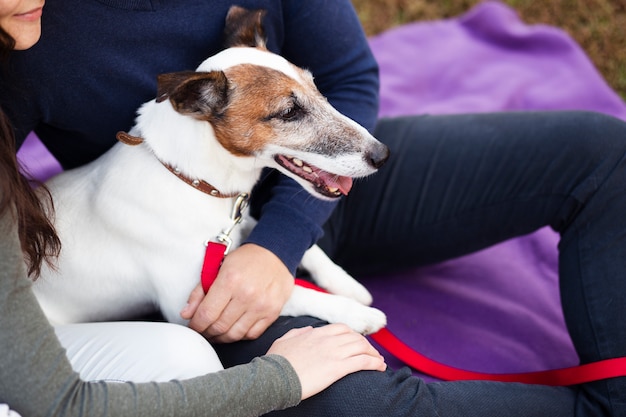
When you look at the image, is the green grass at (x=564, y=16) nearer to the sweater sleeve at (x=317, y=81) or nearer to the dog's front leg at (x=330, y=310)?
the sweater sleeve at (x=317, y=81)

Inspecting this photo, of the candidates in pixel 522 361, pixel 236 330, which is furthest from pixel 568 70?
pixel 236 330

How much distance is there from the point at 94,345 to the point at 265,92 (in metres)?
0.74

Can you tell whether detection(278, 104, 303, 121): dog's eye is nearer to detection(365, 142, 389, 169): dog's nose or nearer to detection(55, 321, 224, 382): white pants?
detection(365, 142, 389, 169): dog's nose

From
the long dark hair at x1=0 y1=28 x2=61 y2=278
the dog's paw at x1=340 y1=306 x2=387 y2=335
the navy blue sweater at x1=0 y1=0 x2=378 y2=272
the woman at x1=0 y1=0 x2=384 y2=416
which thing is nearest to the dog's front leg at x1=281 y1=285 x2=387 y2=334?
the dog's paw at x1=340 y1=306 x2=387 y2=335

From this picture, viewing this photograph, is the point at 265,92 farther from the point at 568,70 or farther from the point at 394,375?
the point at 568,70

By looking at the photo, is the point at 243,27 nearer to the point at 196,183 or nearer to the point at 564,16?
the point at 196,183

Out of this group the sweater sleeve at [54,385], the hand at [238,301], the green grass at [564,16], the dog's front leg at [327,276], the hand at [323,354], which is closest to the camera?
the sweater sleeve at [54,385]

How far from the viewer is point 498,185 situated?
2.14 metres

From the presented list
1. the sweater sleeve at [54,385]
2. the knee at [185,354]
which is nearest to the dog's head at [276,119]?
the knee at [185,354]

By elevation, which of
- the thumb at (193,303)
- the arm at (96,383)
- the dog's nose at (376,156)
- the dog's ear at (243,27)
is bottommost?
the thumb at (193,303)

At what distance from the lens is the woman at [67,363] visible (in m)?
1.30

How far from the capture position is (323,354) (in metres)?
1.58

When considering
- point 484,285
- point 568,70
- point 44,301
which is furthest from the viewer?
point 568,70

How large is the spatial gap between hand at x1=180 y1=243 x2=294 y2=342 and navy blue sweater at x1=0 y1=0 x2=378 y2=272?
10cm
